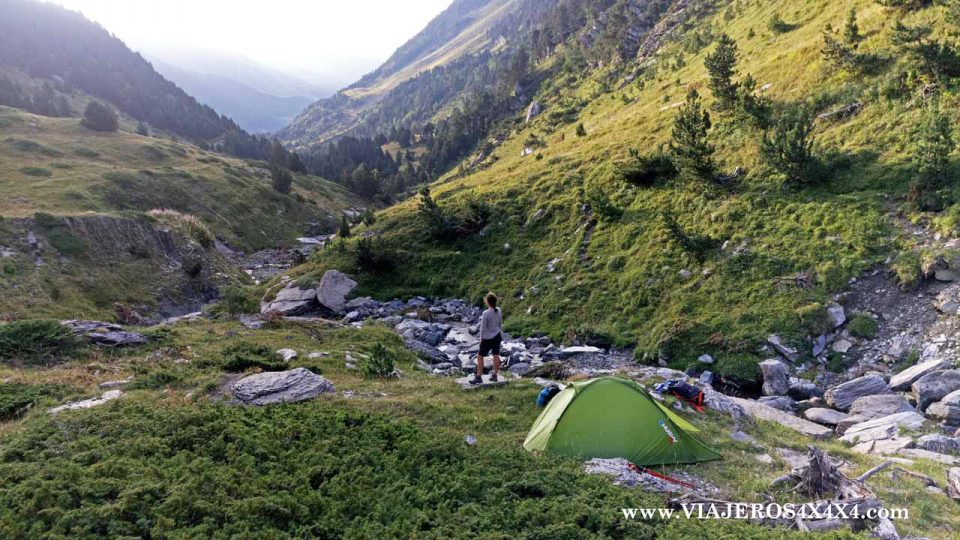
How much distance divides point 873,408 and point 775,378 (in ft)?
10.4

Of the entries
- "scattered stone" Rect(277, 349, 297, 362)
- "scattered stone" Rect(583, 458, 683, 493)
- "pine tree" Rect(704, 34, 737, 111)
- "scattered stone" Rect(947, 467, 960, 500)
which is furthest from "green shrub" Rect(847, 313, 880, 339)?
"scattered stone" Rect(277, 349, 297, 362)

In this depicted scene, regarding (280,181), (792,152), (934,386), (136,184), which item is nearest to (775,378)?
(934,386)

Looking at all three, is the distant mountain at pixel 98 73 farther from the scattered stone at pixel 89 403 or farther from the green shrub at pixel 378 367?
the scattered stone at pixel 89 403

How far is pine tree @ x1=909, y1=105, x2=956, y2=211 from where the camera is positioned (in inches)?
786

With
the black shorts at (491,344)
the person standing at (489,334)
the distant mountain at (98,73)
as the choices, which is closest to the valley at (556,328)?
the person standing at (489,334)

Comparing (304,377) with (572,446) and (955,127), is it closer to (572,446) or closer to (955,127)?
(572,446)

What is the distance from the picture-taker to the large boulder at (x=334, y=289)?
31812 millimetres

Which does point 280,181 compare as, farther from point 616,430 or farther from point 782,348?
point 616,430

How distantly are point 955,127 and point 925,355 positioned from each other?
38.1 feet

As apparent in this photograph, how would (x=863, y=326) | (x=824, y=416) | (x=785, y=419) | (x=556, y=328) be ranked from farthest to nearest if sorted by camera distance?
(x=556, y=328)
(x=863, y=326)
(x=824, y=416)
(x=785, y=419)

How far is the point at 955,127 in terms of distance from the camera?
835 inches

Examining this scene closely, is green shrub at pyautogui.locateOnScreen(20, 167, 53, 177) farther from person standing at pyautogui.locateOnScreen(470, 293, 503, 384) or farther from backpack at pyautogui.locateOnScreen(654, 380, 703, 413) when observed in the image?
backpack at pyautogui.locateOnScreen(654, 380, 703, 413)

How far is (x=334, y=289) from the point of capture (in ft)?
107

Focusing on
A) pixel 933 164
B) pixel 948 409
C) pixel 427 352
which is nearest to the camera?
pixel 948 409
